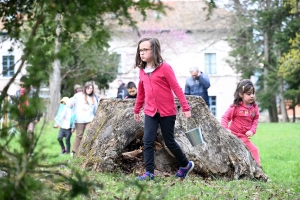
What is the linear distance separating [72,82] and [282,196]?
386cm

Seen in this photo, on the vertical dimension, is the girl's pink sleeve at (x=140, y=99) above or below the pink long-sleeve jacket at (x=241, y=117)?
above

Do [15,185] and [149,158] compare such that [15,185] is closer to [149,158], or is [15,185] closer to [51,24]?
[51,24]

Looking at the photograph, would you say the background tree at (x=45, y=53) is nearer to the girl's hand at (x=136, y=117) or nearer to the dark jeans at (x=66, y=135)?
the girl's hand at (x=136, y=117)

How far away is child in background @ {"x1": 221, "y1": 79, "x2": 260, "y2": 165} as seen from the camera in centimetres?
1007

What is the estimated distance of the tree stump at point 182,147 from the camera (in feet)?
28.5

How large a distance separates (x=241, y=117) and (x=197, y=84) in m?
4.97

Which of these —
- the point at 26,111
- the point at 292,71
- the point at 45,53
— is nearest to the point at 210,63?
the point at 292,71

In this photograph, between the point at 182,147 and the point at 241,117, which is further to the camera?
the point at 241,117

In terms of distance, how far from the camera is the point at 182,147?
8.77 m

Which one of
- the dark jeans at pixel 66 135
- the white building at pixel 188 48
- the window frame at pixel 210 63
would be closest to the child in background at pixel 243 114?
the dark jeans at pixel 66 135

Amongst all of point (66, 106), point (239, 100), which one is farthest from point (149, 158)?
point (66, 106)

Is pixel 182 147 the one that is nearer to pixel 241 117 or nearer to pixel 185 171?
pixel 185 171

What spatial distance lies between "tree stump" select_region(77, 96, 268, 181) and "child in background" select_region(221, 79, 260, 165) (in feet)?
3.54

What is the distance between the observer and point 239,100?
402 inches
